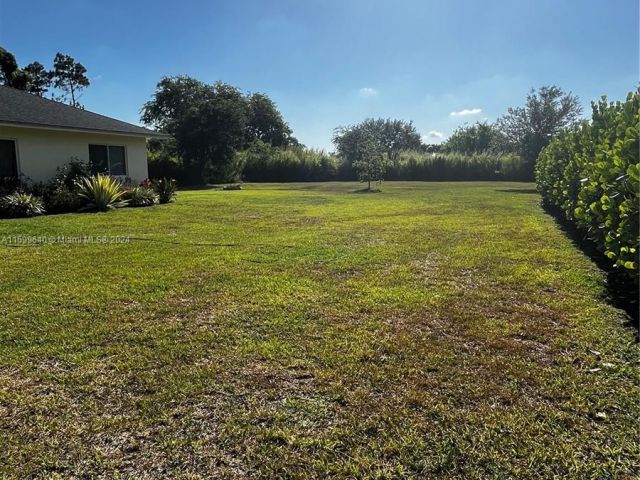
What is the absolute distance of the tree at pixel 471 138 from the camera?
57188mm

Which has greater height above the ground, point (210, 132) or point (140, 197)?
point (210, 132)

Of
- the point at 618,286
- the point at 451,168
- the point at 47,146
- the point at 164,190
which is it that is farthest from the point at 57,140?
the point at 451,168

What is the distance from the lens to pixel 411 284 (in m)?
4.81

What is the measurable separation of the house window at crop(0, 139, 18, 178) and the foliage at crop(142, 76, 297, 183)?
15.2m

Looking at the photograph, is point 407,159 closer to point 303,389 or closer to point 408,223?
point 408,223

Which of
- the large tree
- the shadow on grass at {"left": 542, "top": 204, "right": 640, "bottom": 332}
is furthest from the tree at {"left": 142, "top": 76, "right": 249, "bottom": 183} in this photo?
the shadow on grass at {"left": 542, "top": 204, "right": 640, "bottom": 332}

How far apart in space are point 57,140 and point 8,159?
154 cm

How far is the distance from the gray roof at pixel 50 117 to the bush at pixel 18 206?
7.09 ft

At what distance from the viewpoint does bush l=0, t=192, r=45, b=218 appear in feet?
34.7

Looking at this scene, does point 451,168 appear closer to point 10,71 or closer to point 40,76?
point 10,71

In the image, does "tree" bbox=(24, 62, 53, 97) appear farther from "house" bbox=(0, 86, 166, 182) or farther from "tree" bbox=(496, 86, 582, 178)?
"tree" bbox=(496, 86, 582, 178)

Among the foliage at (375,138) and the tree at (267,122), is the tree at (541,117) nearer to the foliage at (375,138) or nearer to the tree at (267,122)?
the foliage at (375,138)

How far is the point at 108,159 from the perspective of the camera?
1531cm

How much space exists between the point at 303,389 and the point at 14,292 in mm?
3628
